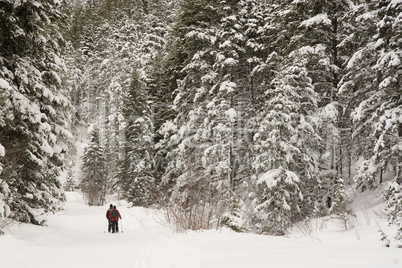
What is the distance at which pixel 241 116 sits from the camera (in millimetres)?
19891

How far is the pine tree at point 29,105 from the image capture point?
884 centimetres

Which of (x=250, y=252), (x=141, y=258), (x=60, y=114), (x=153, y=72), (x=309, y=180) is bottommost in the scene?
(x=141, y=258)

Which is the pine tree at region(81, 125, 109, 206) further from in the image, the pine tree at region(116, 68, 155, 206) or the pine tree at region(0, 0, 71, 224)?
the pine tree at region(0, 0, 71, 224)

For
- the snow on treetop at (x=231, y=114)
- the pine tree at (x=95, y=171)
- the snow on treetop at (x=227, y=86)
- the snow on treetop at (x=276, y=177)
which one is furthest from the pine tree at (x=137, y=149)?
the snow on treetop at (x=276, y=177)

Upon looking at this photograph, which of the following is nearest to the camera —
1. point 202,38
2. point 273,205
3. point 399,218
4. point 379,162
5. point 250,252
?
point 250,252

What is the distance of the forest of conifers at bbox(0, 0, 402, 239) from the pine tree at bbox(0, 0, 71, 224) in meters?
0.05

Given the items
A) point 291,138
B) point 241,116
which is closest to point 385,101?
point 291,138

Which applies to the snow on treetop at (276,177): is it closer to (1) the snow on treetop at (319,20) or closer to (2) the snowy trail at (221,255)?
(2) the snowy trail at (221,255)

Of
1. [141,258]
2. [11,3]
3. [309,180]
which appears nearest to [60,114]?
[11,3]

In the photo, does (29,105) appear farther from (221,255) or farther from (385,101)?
(385,101)

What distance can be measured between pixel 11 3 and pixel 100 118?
54350 millimetres

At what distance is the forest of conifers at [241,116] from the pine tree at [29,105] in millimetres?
49

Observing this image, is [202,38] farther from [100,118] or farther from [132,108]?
[100,118]

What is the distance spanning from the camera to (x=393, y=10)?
35.4 ft
